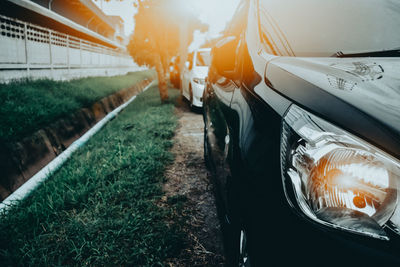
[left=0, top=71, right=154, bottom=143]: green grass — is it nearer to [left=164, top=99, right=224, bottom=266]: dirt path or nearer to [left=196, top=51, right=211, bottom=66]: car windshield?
[left=164, top=99, right=224, bottom=266]: dirt path

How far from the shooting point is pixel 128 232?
2.05 metres

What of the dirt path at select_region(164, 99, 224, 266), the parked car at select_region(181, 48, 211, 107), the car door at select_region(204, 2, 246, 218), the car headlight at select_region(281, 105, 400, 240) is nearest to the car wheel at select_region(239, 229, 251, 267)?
the car door at select_region(204, 2, 246, 218)

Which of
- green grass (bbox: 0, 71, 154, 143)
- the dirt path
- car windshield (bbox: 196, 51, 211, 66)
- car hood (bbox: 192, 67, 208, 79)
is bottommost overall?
the dirt path

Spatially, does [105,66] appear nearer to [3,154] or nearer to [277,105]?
[3,154]

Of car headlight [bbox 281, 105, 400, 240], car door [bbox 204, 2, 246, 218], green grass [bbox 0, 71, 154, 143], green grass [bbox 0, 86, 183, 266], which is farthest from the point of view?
green grass [bbox 0, 71, 154, 143]

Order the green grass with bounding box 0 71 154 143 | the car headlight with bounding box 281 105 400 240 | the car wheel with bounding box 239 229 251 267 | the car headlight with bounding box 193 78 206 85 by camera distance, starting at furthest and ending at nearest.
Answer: the car headlight with bounding box 193 78 206 85, the green grass with bounding box 0 71 154 143, the car wheel with bounding box 239 229 251 267, the car headlight with bounding box 281 105 400 240

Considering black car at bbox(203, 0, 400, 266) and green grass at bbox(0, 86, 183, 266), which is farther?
green grass at bbox(0, 86, 183, 266)

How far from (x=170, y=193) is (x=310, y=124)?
84.5 inches

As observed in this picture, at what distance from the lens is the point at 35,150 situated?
3.69 m

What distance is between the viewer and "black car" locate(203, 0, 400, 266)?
27.0 inches

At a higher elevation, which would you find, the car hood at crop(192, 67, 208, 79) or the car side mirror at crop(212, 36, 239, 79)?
the car hood at crop(192, 67, 208, 79)

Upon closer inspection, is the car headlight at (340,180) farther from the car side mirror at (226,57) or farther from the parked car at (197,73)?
the parked car at (197,73)

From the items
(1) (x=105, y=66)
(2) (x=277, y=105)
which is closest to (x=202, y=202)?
(2) (x=277, y=105)

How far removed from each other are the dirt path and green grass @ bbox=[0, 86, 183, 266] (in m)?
0.11
